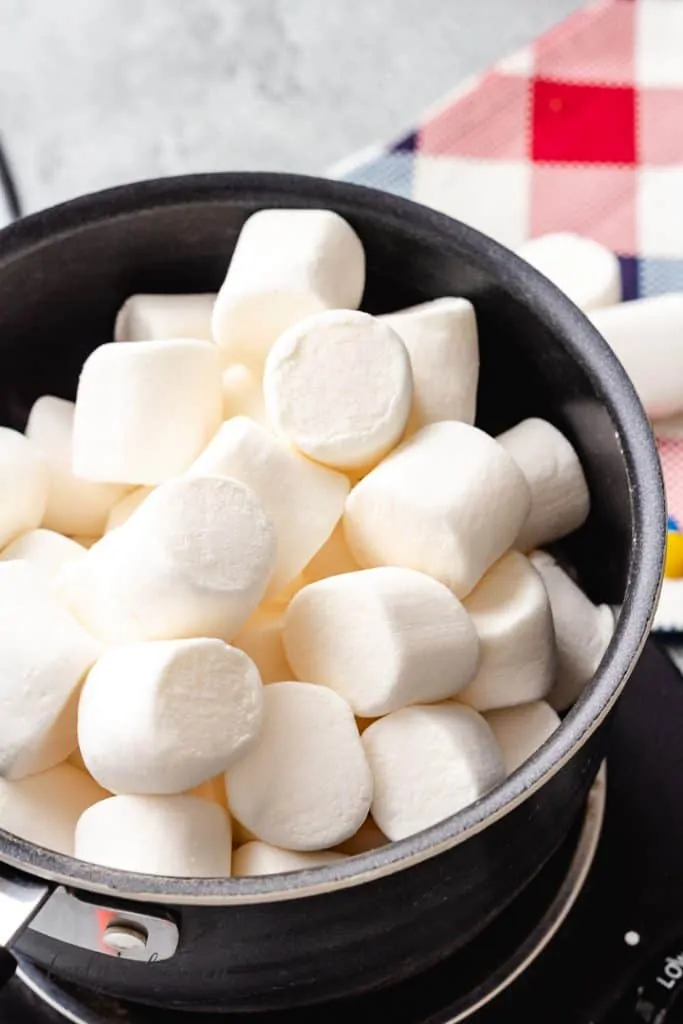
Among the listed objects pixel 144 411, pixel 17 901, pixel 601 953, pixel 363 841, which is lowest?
pixel 601 953

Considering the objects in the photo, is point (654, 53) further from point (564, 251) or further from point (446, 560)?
point (446, 560)

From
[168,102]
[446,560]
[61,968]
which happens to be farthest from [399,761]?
[168,102]

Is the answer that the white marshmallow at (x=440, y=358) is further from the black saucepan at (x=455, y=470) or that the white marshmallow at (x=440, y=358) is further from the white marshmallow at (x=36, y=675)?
the white marshmallow at (x=36, y=675)

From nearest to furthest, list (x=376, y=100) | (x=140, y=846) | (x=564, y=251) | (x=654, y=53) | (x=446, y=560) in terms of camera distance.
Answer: (x=140, y=846), (x=446, y=560), (x=564, y=251), (x=654, y=53), (x=376, y=100)

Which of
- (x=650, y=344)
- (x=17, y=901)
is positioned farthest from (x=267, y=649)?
(x=650, y=344)

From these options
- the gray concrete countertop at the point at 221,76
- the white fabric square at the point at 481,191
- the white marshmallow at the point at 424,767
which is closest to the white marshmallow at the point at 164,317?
the white marshmallow at the point at 424,767

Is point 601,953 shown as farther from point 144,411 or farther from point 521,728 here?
point 144,411

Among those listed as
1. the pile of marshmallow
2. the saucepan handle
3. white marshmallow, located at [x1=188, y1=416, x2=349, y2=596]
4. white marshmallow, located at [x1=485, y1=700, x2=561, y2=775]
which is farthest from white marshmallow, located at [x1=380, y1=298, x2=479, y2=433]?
the saucepan handle
